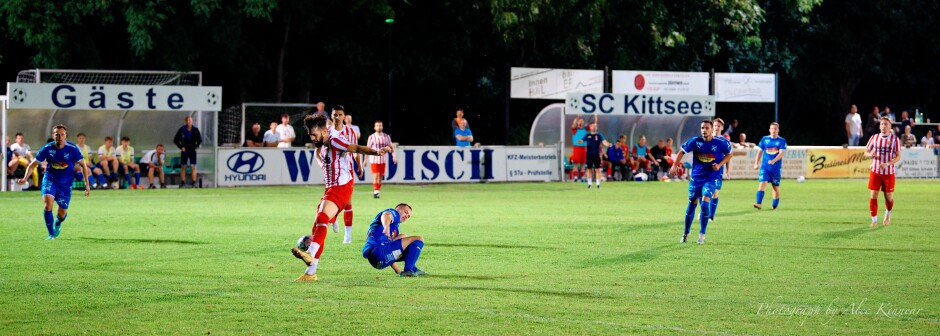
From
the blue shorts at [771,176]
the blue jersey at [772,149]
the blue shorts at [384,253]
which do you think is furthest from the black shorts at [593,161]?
the blue shorts at [384,253]

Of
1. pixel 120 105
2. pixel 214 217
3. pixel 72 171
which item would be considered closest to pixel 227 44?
pixel 120 105

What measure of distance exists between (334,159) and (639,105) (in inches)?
1010

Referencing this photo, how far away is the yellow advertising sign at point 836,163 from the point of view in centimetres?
4050

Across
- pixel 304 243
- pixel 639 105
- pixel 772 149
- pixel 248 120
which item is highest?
pixel 639 105

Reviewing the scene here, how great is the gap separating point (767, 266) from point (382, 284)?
458 centimetres

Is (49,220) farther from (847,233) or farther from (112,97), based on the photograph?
(112,97)

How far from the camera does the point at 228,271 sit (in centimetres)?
1336

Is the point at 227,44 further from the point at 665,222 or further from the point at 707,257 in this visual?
the point at 707,257

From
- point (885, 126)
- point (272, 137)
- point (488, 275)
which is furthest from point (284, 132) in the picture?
point (488, 275)

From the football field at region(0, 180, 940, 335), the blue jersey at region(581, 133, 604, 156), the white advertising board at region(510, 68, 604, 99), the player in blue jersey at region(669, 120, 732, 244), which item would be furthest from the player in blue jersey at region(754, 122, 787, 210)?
the white advertising board at region(510, 68, 604, 99)

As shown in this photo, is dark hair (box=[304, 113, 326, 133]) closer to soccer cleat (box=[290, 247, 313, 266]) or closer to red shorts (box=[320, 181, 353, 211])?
red shorts (box=[320, 181, 353, 211])

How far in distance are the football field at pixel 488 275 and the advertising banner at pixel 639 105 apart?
13119 mm

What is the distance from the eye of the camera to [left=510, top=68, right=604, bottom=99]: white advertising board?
135ft

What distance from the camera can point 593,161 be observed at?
3372cm
